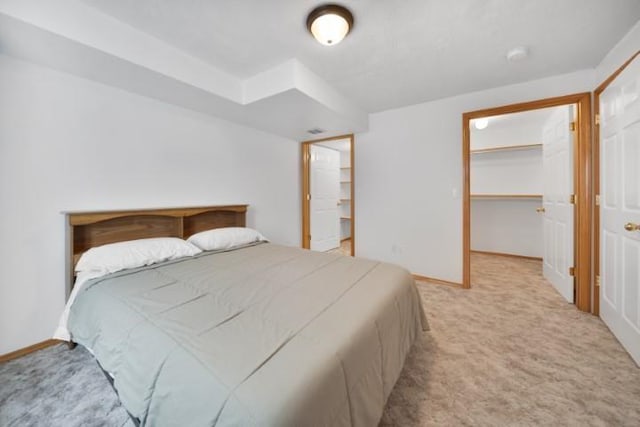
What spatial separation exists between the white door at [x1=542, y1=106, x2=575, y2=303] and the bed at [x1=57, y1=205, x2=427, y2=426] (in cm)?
201

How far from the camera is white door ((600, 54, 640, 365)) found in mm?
1594

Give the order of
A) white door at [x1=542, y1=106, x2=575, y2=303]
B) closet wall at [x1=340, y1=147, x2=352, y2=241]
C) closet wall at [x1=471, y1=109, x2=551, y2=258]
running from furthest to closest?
1. closet wall at [x1=340, y1=147, x2=352, y2=241]
2. closet wall at [x1=471, y1=109, x2=551, y2=258]
3. white door at [x1=542, y1=106, x2=575, y2=303]

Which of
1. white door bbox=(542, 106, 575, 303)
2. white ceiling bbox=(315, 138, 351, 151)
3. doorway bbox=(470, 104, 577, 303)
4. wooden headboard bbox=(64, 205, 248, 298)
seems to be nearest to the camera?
wooden headboard bbox=(64, 205, 248, 298)

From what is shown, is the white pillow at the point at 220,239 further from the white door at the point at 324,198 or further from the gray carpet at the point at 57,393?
the white door at the point at 324,198

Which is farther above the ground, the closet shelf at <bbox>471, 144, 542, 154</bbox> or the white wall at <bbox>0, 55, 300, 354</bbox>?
the closet shelf at <bbox>471, 144, 542, 154</bbox>

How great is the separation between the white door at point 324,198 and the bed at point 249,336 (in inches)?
103

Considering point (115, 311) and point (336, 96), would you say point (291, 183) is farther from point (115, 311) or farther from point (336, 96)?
point (115, 311)

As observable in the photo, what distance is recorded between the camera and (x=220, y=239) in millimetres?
2424

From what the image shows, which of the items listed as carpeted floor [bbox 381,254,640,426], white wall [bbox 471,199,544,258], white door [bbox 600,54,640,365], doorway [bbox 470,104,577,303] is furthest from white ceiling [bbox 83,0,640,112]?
white wall [bbox 471,199,544,258]

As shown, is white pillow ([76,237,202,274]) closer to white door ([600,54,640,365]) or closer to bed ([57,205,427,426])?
bed ([57,205,427,426])

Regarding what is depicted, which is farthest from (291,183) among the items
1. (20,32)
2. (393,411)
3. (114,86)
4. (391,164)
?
(393,411)

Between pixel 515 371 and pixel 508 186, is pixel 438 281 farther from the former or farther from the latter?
pixel 508 186

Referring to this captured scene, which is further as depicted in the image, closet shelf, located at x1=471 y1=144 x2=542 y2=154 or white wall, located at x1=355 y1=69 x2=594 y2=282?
closet shelf, located at x1=471 y1=144 x2=542 y2=154

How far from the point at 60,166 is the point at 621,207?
4.19 meters
